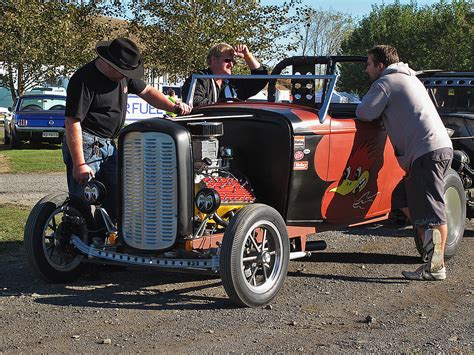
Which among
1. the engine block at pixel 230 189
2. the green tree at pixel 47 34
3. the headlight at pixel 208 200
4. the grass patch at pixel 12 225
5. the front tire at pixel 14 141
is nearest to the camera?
the headlight at pixel 208 200

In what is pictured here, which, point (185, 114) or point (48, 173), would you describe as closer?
point (185, 114)

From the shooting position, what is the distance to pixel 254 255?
577 cm

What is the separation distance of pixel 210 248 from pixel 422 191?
183cm

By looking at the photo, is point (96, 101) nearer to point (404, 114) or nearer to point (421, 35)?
point (404, 114)

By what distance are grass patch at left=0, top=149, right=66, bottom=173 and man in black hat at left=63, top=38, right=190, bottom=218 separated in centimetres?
960

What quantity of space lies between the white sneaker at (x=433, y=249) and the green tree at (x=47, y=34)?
65.8 ft

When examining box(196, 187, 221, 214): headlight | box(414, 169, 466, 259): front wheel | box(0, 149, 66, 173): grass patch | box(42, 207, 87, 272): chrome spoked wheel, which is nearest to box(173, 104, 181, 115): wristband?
box(196, 187, 221, 214): headlight

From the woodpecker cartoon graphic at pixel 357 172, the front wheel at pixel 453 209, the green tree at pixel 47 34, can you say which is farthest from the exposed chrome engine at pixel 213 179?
the green tree at pixel 47 34

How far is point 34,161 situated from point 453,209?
1192cm

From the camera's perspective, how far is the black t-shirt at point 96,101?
624cm

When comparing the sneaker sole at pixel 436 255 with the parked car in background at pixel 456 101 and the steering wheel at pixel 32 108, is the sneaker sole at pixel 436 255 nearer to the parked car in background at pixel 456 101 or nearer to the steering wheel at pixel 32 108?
the parked car in background at pixel 456 101

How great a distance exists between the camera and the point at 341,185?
21.5ft

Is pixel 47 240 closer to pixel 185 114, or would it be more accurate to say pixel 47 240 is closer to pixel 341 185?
pixel 185 114

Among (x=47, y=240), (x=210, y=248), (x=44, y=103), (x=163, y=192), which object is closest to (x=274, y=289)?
(x=210, y=248)
